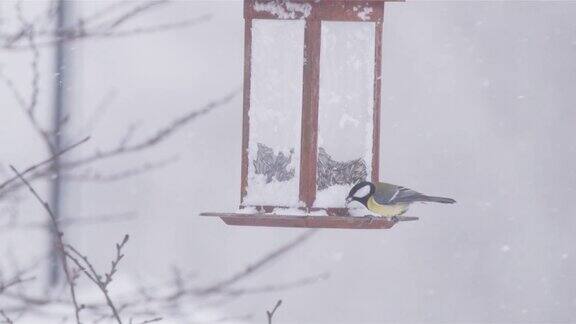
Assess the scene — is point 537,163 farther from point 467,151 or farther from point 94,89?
point 94,89

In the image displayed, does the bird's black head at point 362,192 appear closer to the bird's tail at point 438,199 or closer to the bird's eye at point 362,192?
the bird's eye at point 362,192

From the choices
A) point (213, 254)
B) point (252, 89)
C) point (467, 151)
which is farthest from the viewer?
point (467, 151)

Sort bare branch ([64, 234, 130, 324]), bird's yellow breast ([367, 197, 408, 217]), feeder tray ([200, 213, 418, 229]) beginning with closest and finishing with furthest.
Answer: bare branch ([64, 234, 130, 324]) → feeder tray ([200, 213, 418, 229]) → bird's yellow breast ([367, 197, 408, 217])

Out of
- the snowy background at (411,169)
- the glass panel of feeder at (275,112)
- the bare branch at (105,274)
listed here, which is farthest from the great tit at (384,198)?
the snowy background at (411,169)

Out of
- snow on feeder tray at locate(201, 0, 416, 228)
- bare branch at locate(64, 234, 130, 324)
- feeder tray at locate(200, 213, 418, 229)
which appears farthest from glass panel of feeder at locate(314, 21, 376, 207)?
bare branch at locate(64, 234, 130, 324)

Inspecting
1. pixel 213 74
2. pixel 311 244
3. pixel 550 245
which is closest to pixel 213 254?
pixel 311 244

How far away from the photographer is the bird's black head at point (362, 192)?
360cm

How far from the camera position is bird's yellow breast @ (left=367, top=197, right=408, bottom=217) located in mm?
3582

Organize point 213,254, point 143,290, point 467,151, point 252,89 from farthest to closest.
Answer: point 467,151, point 213,254, point 252,89, point 143,290

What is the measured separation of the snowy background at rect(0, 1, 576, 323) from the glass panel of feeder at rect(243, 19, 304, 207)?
7.46m

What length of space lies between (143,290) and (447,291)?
32.9ft

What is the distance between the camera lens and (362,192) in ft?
11.8

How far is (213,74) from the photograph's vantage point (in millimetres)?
12109

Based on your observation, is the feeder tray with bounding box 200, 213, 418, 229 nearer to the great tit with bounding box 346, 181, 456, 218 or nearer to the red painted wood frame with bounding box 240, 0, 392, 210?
the great tit with bounding box 346, 181, 456, 218
